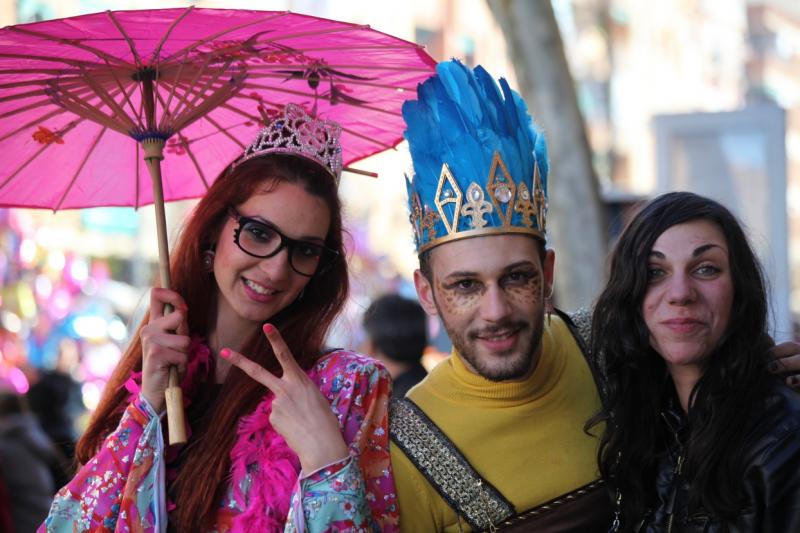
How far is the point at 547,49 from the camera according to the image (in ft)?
18.7

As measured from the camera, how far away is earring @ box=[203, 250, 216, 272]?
2.70m

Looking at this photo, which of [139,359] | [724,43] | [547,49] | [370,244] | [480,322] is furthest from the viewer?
[724,43]

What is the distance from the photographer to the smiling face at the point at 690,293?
2371 mm

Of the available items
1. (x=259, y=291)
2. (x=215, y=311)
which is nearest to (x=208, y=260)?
(x=215, y=311)

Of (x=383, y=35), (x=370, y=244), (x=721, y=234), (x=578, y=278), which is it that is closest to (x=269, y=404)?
(x=383, y=35)

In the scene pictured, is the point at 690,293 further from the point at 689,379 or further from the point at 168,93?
the point at 168,93

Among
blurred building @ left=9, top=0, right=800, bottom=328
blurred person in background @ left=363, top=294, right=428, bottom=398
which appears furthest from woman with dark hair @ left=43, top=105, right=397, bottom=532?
blurred building @ left=9, top=0, right=800, bottom=328

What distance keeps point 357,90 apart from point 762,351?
1244 mm

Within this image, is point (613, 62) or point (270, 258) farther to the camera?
point (613, 62)

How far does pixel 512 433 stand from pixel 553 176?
3.34 m

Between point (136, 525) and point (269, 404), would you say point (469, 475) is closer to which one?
point (269, 404)

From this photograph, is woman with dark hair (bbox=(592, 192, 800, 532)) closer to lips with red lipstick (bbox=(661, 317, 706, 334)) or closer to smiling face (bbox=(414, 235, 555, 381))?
lips with red lipstick (bbox=(661, 317, 706, 334))

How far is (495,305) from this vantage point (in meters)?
2.49

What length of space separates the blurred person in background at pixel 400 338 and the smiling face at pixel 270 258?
1.95m
